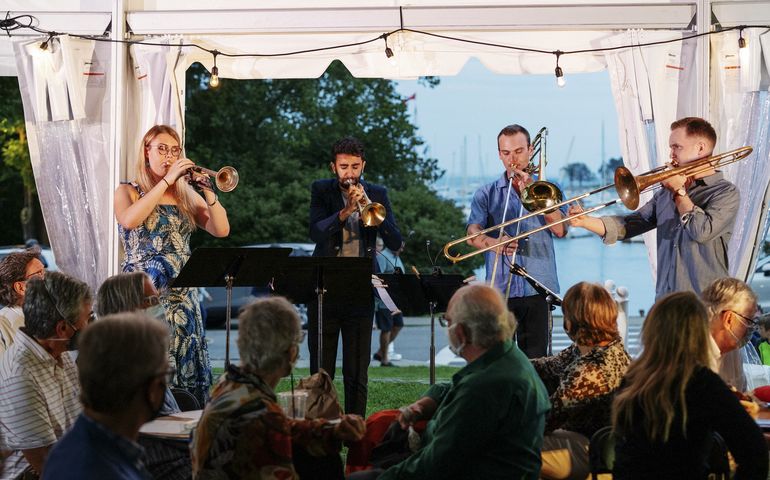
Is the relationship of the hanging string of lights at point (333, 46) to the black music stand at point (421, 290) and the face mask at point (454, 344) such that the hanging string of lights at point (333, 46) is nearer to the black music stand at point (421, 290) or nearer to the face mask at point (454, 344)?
the black music stand at point (421, 290)

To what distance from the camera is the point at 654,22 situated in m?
6.33

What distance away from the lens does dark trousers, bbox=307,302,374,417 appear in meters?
5.84

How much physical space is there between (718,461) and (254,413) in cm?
163

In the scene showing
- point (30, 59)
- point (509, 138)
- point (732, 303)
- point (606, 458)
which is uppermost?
point (30, 59)

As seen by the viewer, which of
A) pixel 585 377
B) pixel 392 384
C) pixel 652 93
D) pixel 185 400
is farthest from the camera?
pixel 392 384

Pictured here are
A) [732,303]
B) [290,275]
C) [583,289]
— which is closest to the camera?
[583,289]

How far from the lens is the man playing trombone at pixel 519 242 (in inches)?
235

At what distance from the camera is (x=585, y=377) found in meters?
3.94

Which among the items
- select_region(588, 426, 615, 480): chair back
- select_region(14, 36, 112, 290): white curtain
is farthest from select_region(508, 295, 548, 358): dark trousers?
select_region(14, 36, 112, 290): white curtain

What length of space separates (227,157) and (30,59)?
12948mm

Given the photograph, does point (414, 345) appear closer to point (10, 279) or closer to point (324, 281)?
point (324, 281)

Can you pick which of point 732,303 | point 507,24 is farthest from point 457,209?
point 732,303

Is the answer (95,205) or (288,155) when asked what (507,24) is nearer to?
(95,205)

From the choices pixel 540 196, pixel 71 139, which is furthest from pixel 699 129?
pixel 71 139
